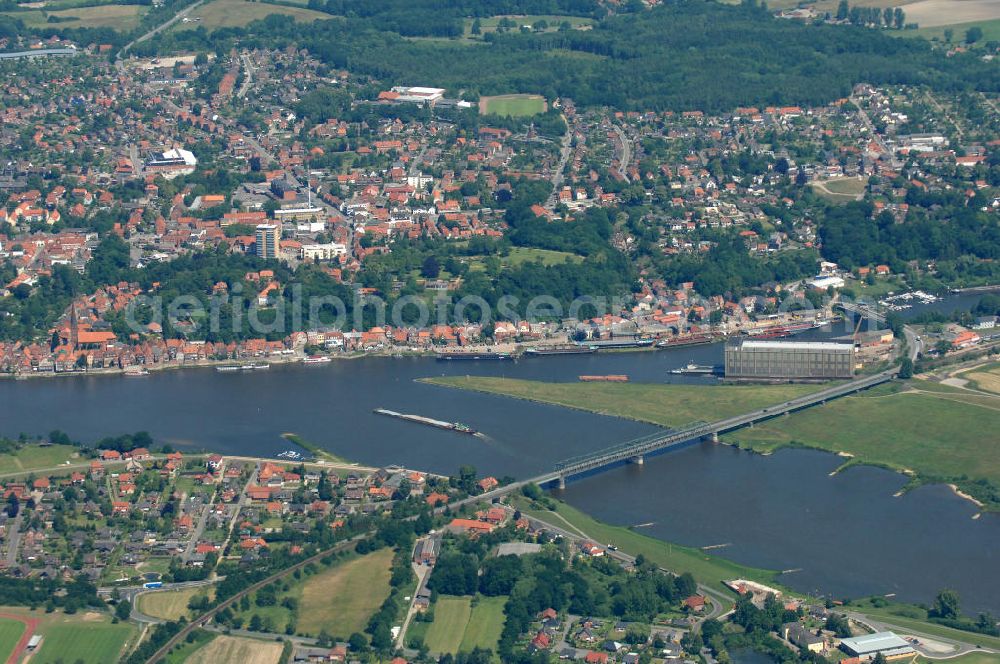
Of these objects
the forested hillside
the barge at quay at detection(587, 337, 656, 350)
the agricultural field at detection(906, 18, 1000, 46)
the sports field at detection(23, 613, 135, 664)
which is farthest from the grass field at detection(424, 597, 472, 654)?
the agricultural field at detection(906, 18, 1000, 46)

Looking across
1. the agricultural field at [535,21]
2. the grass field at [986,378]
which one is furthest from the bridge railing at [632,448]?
the agricultural field at [535,21]

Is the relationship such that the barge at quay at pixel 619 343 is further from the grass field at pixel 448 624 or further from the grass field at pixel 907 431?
the grass field at pixel 448 624

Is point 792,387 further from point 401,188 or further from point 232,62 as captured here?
point 232,62

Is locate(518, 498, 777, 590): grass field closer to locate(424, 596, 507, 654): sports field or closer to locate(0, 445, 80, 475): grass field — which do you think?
locate(424, 596, 507, 654): sports field

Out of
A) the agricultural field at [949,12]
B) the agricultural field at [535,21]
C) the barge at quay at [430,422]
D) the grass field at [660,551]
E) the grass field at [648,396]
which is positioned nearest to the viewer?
the grass field at [660,551]

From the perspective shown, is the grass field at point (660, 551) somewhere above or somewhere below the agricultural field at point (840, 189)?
below

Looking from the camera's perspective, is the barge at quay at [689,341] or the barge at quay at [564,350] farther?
the barge at quay at [689,341]

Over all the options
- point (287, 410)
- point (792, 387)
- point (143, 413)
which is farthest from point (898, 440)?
point (143, 413)
